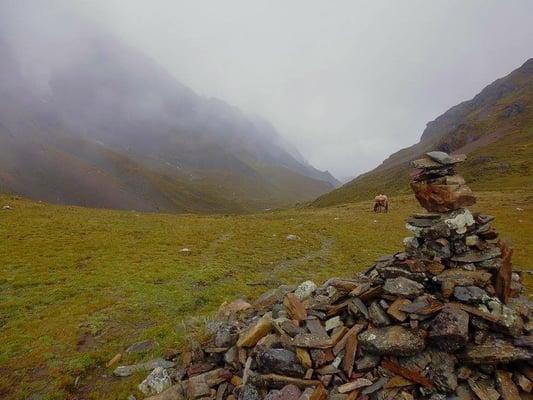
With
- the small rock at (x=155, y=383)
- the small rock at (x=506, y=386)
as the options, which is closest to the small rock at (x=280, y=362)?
the small rock at (x=155, y=383)

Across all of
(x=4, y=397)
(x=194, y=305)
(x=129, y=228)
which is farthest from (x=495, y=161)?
(x=4, y=397)

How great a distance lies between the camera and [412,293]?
38.3 ft

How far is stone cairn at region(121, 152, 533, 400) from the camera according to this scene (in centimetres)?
1041

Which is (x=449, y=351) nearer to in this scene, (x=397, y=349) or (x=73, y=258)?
(x=397, y=349)

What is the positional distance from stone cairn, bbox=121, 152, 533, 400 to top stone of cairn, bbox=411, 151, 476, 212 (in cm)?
4

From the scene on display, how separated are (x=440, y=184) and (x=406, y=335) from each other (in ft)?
20.4

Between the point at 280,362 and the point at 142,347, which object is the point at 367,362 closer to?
the point at 280,362

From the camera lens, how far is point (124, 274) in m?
25.6

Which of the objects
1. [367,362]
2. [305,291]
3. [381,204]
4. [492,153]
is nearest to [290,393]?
[367,362]

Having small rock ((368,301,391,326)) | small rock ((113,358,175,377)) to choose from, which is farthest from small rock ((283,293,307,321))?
small rock ((113,358,175,377))

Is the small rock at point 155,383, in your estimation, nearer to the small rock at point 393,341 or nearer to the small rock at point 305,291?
the small rock at point 305,291

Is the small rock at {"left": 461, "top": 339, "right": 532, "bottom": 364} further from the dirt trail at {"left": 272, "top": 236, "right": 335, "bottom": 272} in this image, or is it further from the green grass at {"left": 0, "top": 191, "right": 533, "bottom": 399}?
the dirt trail at {"left": 272, "top": 236, "right": 335, "bottom": 272}

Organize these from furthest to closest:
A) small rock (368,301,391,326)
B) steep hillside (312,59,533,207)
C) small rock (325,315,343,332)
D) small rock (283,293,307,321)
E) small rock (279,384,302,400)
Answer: steep hillside (312,59,533,207) < small rock (283,293,307,321) < small rock (325,315,343,332) < small rock (368,301,391,326) < small rock (279,384,302,400)

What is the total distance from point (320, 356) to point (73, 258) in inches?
1000
